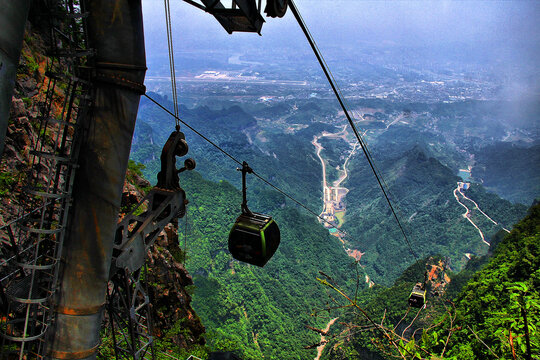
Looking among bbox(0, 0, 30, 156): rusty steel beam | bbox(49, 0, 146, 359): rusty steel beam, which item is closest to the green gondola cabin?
bbox(49, 0, 146, 359): rusty steel beam

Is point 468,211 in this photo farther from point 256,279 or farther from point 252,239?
point 252,239

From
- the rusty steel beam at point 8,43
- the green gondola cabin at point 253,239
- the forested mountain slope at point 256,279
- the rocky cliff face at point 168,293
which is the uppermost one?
the rusty steel beam at point 8,43

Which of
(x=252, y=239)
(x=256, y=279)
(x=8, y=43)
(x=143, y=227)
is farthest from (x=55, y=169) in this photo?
(x=256, y=279)

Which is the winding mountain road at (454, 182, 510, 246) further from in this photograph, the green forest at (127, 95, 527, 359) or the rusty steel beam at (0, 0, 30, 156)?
the rusty steel beam at (0, 0, 30, 156)

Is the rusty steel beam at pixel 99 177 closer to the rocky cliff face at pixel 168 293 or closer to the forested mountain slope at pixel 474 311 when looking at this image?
the forested mountain slope at pixel 474 311

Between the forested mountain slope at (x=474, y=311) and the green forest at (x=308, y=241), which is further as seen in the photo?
the green forest at (x=308, y=241)

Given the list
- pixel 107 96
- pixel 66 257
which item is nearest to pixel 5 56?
pixel 107 96

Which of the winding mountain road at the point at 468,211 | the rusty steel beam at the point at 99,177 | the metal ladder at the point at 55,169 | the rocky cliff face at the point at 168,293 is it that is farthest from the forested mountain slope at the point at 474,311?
the winding mountain road at the point at 468,211

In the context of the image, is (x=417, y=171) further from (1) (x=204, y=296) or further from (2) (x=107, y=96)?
(2) (x=107, y=96)
